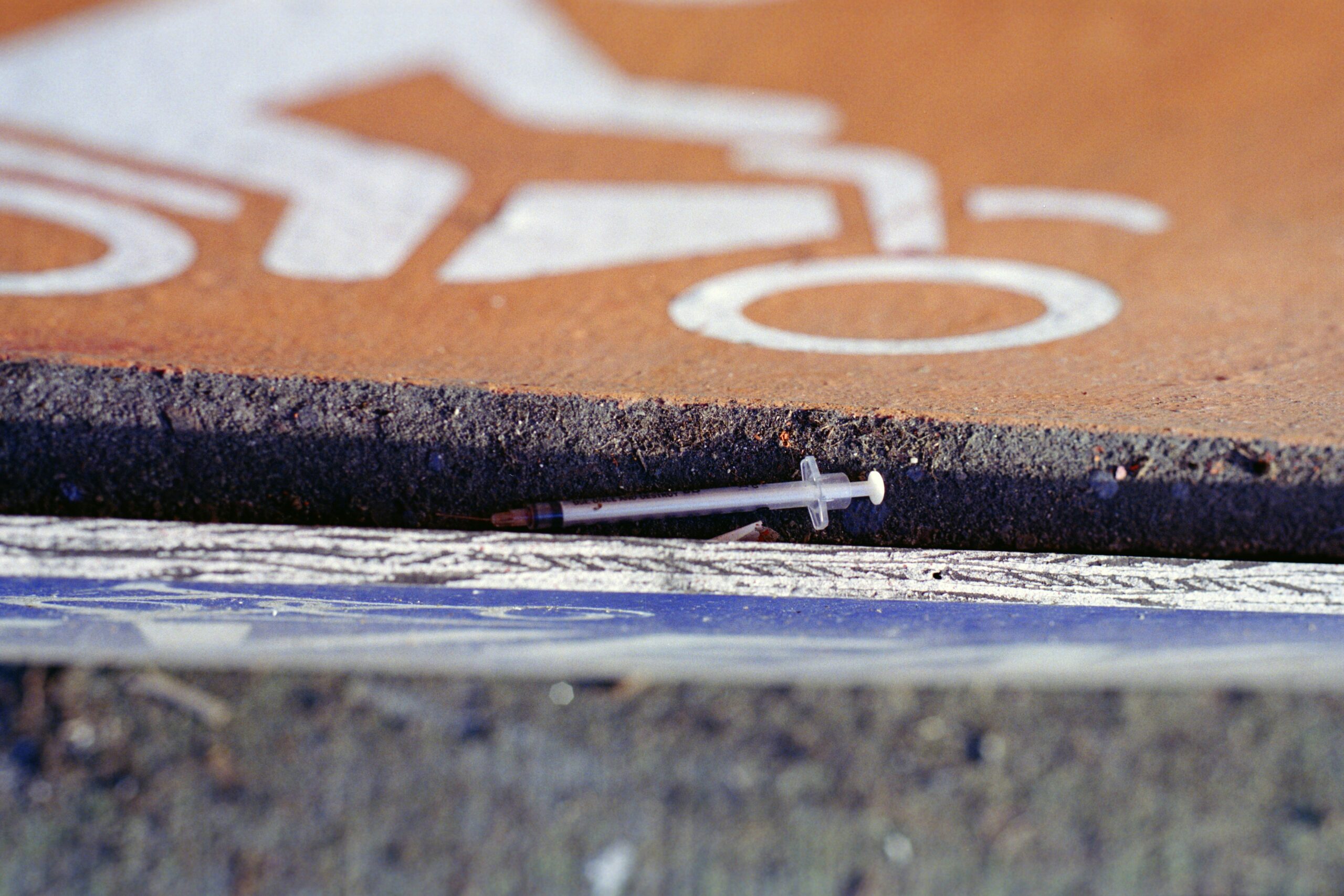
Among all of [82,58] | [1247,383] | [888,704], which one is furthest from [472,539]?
[888,704]

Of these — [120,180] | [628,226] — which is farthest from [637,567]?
[120,180]

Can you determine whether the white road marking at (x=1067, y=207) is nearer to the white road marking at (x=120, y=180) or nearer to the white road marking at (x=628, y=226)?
the white road marking at (x=628, y=226)

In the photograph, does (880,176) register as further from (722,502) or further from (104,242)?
(104,242)

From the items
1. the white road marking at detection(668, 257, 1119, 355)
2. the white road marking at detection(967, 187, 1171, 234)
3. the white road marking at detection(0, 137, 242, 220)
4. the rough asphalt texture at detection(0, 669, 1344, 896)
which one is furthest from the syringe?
the rough asphalt texture at detection(0, 669, 1344, 896)

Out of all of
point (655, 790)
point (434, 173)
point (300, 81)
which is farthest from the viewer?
point (655, 790)

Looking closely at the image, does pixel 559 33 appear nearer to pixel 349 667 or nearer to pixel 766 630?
pixel 766 630
